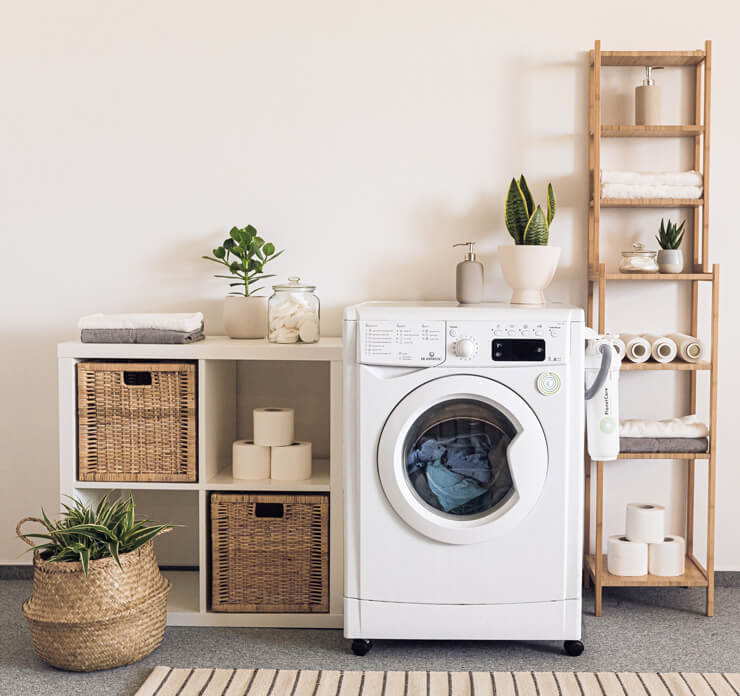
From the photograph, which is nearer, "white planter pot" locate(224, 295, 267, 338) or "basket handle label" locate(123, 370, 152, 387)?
"basket handle label" locate(123, 370, 152, 387)

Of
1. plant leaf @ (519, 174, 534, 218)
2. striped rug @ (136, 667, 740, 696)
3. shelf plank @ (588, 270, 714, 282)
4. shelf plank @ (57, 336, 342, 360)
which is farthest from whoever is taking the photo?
plant leaf @ (519, 174, 534, 218)

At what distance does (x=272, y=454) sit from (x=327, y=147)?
1003mm

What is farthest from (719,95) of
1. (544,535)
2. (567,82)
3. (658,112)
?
(544,535)

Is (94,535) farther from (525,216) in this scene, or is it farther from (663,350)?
(663,350)

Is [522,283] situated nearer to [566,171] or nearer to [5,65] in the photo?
[566,171]

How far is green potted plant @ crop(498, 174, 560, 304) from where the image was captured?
2561 mm

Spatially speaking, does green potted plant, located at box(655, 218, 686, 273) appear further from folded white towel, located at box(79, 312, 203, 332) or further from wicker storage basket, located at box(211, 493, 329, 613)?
folded white towel, located at box(79, 312, 203, 332)

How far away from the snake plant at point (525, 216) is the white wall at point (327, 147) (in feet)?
0.48

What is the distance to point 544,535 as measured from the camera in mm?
2225

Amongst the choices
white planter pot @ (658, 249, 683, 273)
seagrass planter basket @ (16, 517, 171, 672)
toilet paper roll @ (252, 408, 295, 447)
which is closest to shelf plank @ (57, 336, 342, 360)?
toilet paper roll @ (252, 408, 295, 447)

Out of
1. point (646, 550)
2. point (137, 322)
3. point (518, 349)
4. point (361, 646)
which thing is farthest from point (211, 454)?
point (646, 550)

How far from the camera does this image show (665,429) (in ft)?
8.45

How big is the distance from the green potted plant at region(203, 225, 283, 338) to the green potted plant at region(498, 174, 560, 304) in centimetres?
73

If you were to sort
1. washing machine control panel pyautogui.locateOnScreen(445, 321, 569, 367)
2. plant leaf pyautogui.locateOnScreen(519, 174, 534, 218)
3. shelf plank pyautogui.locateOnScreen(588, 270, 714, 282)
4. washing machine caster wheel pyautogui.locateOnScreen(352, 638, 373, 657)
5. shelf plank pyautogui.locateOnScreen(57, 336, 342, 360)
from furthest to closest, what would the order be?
plant leaf pyautogui.locateOnScreen(519, 174, 534, 218)
shelf plank pyautogui.locateOnScreen(588, 270, 714, 282)
shelf plank pyautogui.locateOnScreen(57, 336, 342, 360)
washing machine caster wheel pyautogui.locateOnScreen(352, 638, 373, 657)
washing machine control panel pyautogui.locateOnScreen(445, 321, 569, 367)
